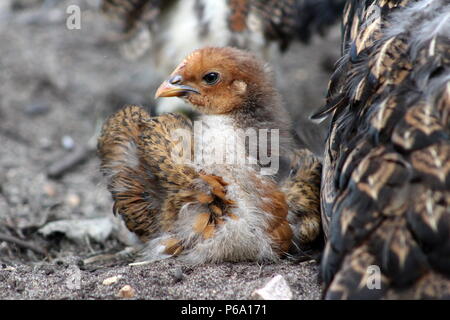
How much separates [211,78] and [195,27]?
1.71m

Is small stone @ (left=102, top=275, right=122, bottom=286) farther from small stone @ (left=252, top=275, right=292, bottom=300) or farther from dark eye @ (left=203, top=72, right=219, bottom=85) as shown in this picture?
dark eye @ (left=203, top=72, right=219, bottom=85)

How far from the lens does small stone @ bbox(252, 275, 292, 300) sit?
8.03ft

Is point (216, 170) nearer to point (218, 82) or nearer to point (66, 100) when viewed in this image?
point (218, 82)

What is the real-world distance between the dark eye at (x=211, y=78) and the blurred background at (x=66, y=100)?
0.72 metres

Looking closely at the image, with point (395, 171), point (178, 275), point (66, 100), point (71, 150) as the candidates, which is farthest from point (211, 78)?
point (66, 100)

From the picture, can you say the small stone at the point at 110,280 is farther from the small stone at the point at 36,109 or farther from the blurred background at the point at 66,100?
the small stone at the point at 36,109

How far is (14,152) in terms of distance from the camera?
16.8 feet

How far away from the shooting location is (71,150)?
17.4ft

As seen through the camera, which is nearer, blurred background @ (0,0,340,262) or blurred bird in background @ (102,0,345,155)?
blurred background @ (0,0,340,262)

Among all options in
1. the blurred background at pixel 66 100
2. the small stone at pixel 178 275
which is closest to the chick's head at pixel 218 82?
the blurred background at pixel 66 100

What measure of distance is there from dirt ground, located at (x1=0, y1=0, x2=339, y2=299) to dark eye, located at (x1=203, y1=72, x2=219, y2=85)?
0.73 metres

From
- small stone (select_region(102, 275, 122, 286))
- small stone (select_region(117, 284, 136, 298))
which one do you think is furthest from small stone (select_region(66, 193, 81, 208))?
small stone (select_region(117, 284, 136, 298))

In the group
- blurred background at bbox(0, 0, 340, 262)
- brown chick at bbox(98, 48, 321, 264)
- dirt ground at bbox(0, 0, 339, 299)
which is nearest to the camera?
dirt ground at bbox(0, 0, 339, 299)
